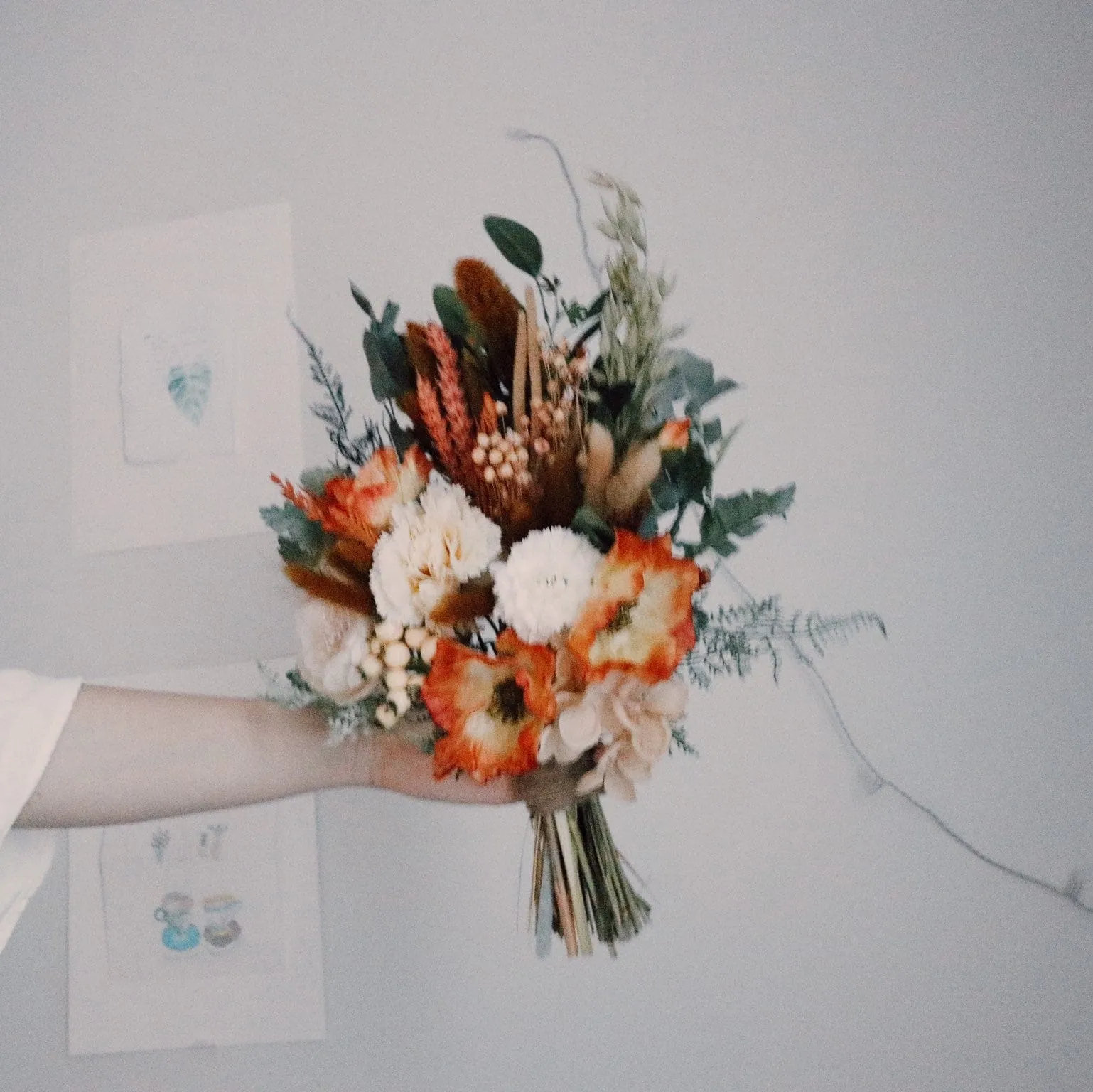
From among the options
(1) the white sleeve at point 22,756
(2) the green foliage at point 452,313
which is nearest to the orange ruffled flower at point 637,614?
(2) the green foliage at point 452,313

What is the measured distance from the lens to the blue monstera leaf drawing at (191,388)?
3.63ft

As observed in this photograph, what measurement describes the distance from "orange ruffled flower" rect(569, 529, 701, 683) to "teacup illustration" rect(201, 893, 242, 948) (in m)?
0.70

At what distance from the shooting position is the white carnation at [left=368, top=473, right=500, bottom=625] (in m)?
0.61

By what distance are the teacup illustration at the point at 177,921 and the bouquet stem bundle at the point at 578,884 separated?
542mm

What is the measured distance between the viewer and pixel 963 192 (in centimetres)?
99

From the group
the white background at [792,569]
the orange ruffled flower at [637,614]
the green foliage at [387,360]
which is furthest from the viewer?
the white background at [792,569]

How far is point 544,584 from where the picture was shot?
583mm

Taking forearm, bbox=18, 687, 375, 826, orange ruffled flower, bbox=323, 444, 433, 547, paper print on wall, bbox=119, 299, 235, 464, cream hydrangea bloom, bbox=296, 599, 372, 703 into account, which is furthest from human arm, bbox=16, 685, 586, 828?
paper print on wall, bbox=119, 299, 235, 464

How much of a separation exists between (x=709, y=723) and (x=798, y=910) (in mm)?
221

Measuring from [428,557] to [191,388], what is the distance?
66cm

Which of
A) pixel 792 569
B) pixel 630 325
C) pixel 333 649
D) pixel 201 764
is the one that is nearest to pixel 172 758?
pixel 201 764

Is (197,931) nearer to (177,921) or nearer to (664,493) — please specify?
(177,921)

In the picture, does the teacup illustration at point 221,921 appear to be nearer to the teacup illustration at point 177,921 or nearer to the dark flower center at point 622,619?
the teacup illustration at point 177,921

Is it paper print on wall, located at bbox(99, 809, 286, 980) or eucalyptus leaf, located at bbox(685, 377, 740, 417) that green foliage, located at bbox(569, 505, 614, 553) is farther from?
paper print on wall, located at bbox(99, 809, 286, 980)
